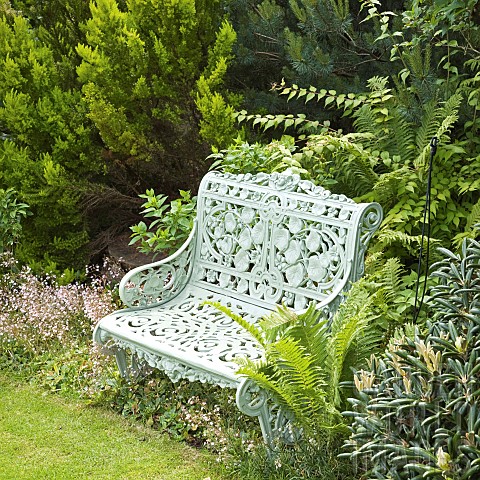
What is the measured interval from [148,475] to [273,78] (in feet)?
12.8

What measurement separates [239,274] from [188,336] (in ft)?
1.89

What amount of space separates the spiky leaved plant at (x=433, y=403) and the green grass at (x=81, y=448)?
159 centimetres

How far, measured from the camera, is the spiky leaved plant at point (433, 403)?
8.33 feet

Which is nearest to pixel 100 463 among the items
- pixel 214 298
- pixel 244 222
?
pixel 214 298

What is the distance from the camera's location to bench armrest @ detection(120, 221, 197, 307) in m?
4.95

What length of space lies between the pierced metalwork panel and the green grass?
0.46 m

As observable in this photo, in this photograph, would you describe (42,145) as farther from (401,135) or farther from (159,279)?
(401,135)

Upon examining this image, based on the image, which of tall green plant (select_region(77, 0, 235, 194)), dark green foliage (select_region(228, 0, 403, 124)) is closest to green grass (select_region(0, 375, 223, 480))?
tall green plant (select_region(77, 0, 235, 194))

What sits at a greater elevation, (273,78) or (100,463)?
(273,78)

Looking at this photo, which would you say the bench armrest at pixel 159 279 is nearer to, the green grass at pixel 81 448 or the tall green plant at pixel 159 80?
the green grass at pixel 81 448

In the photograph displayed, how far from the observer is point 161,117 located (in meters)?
6.52

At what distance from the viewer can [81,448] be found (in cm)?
454

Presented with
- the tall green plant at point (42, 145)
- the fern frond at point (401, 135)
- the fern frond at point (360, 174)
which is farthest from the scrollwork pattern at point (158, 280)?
the tall green plant at point (42, 145)

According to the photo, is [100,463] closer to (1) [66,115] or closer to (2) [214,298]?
(2) [214,298]
